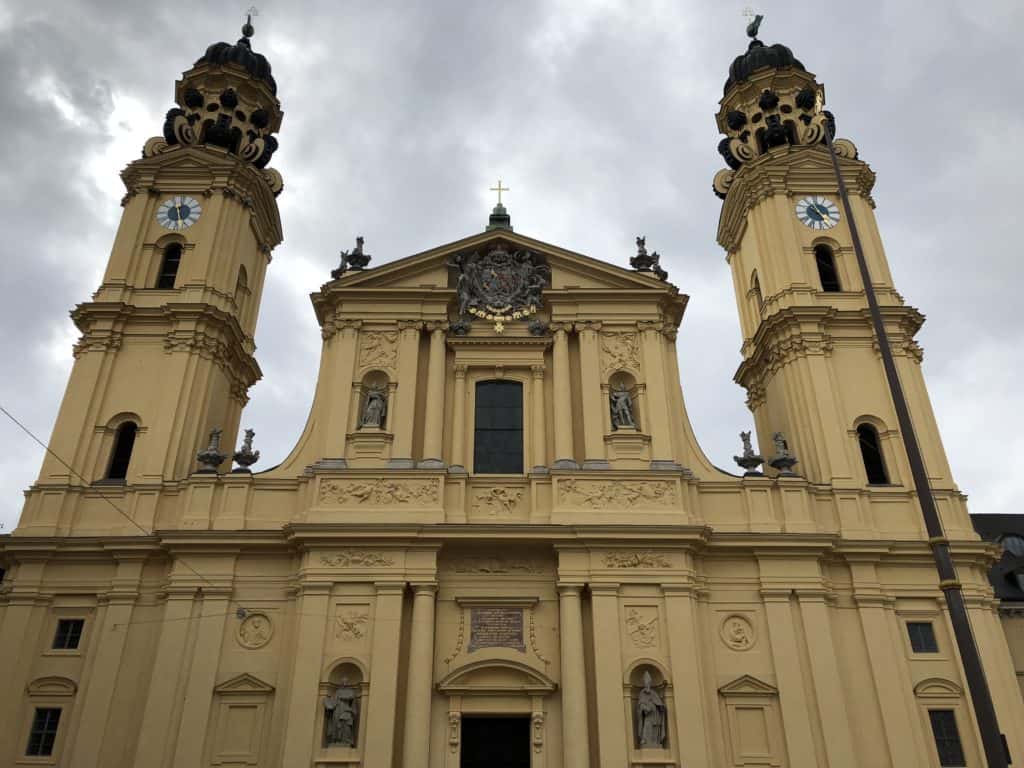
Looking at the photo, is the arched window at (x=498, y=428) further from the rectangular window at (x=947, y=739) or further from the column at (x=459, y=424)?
the rectangular window at (x=947, y=739)

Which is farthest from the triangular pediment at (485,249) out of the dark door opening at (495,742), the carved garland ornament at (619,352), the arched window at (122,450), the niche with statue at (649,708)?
the dark door opening at (495,742)

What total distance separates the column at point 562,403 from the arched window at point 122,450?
389 inches

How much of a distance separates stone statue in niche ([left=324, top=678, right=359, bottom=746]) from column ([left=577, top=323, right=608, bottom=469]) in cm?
661

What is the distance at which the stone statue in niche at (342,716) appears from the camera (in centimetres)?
1538

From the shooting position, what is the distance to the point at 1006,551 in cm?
2556

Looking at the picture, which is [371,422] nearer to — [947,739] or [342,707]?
[342,707]

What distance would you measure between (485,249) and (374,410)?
5.20 metres

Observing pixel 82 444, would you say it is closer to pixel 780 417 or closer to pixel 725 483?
pixel 725 483

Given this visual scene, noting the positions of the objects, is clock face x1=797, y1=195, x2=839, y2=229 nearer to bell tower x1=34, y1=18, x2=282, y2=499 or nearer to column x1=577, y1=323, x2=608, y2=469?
column x1=577, y1=323, x2=608, y2=469

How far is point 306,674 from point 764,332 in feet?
45.2

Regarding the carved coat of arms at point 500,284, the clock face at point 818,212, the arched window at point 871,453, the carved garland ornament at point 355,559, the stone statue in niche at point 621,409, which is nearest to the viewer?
the carved garland ornament at point 355,559

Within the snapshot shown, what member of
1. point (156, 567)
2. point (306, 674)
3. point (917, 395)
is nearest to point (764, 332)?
point (917, 395)

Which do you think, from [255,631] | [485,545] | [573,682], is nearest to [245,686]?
[255,631]

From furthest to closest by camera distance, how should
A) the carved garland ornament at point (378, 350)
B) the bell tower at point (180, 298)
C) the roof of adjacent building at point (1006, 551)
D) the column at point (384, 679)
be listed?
the roof of adjacent building at point (1006, 551)
the carved garland ornament at point (378, 350)
the bell tower at point (180, 298)
the column at point (384, 679)
